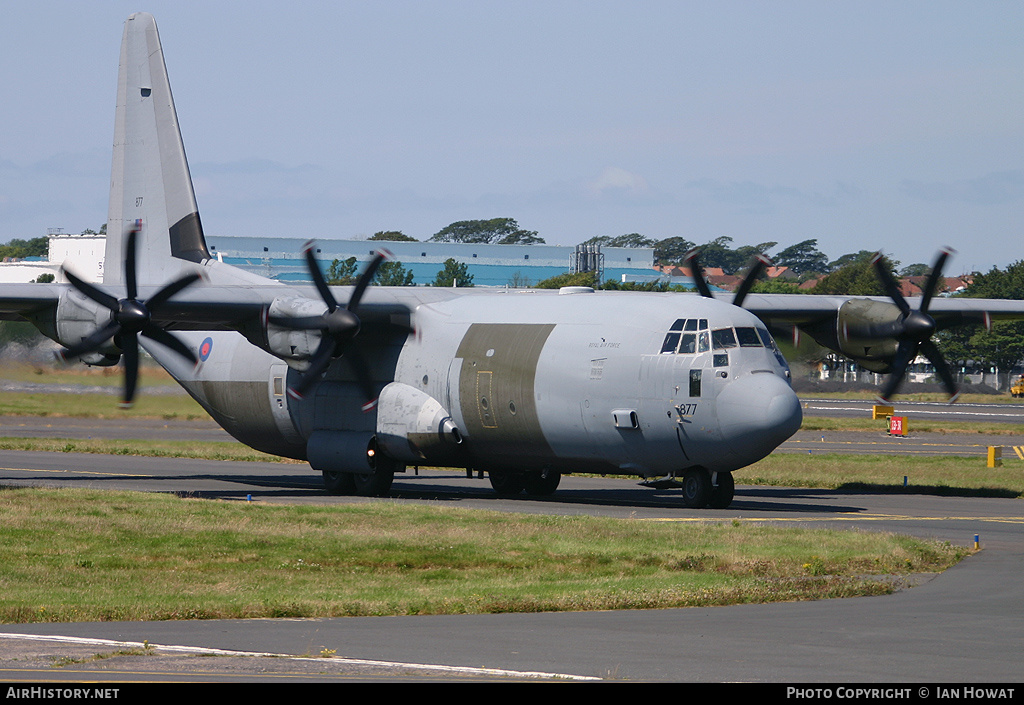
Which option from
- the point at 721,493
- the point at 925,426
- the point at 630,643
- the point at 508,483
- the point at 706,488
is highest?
the point at 630,643

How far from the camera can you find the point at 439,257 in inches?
4970

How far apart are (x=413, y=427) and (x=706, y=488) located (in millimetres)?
6855

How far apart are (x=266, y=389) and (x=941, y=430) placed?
132 feet

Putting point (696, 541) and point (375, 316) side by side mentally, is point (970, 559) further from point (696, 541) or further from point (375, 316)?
point (375, 316)

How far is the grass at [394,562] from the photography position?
15.4 metres

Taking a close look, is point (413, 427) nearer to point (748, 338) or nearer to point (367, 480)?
point (367, 480)

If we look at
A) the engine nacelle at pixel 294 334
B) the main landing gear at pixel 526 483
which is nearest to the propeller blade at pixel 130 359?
the engine nacelle at pixel 294 334

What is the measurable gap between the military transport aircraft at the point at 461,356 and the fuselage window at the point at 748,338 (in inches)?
1.1

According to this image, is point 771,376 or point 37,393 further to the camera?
point 37,393

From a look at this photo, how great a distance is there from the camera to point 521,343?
28.6 m

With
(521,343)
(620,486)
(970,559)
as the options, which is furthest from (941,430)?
(970,559)

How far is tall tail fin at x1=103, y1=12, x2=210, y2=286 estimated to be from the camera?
35.7 metres

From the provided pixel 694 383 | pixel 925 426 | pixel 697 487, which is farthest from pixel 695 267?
pixel 925 426

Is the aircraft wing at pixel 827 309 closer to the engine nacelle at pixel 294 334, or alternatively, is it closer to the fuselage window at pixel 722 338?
the fuselage window at pixel 722 338
